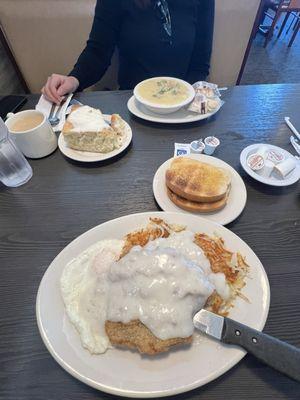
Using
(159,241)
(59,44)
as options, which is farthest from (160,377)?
(59,44)

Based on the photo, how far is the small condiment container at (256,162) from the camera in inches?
37.6

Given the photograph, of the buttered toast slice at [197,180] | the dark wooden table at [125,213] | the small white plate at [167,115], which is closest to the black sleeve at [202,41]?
the dark wooden table at [125,213]

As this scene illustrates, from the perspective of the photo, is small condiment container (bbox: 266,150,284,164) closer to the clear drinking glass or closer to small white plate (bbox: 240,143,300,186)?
small white plate (bbox: 240,143,300,186)

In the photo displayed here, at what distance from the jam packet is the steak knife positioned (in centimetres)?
92

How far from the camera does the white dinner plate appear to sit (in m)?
0.54

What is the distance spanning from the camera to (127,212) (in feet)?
2.90

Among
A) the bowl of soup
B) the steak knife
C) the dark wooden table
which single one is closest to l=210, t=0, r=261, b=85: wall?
the dark wooden table

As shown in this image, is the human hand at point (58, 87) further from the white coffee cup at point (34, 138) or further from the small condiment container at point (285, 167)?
the small condiment container at point (285, 167)

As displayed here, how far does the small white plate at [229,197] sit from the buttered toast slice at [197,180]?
0.03 m

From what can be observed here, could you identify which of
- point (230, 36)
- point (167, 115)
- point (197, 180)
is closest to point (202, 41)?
point (230, 36)

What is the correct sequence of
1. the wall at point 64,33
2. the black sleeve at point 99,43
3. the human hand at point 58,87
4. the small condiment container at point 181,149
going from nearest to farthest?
the small condiment container at point 181,149 < the human hand at point 58,87 < the black sleeve at point 99,43 < the wall at point 64,33

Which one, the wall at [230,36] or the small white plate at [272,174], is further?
the wall at [230,36]

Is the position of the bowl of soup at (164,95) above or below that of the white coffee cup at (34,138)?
above

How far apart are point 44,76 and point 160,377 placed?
2.18 metres
